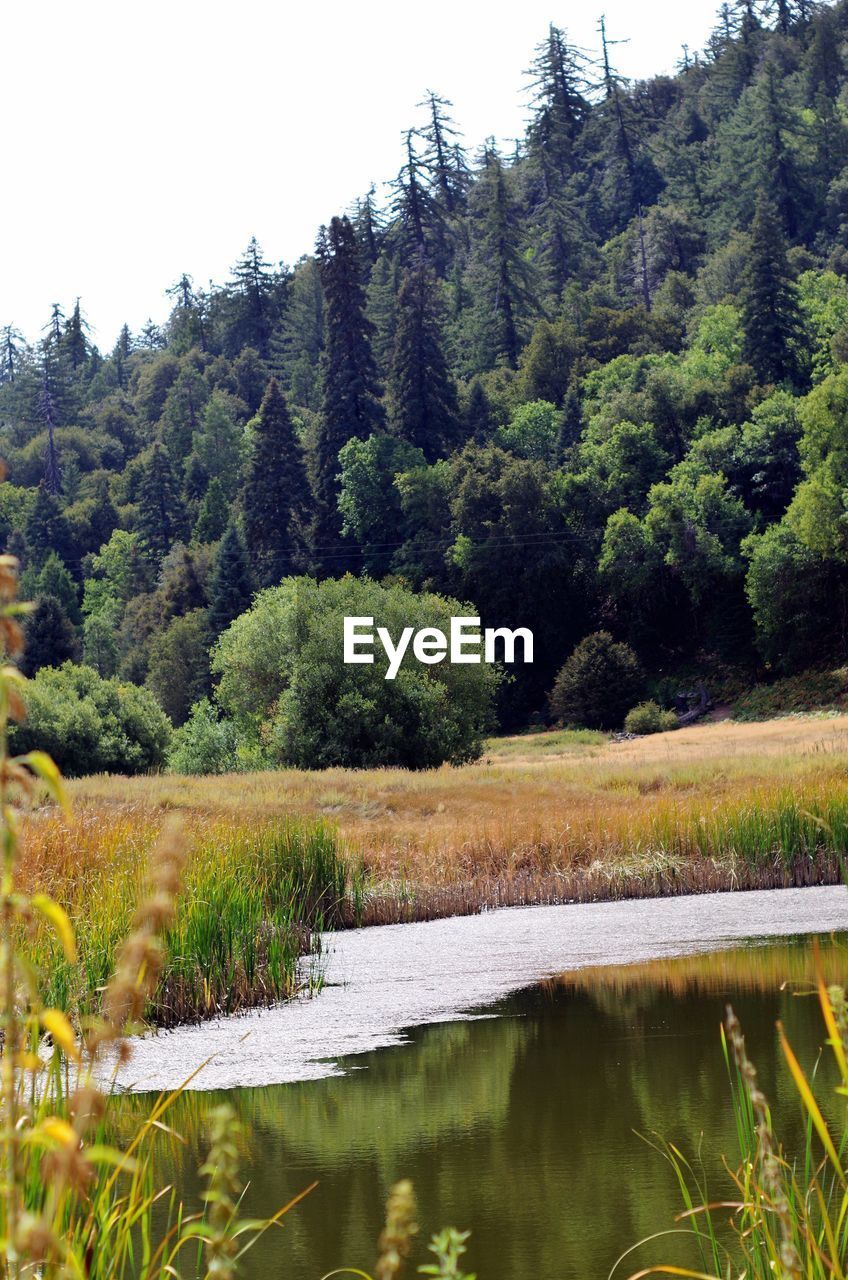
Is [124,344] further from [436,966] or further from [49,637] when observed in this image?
[436,966]

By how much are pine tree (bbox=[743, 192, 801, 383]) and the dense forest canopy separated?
0.15 m

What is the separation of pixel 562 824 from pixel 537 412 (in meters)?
63.6

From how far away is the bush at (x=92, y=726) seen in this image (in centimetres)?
4572

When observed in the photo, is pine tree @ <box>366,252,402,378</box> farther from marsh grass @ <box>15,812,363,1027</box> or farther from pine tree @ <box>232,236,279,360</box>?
marsh grass @ <box>15,812,363,1027</box>

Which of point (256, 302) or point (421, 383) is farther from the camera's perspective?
point (256, 302)

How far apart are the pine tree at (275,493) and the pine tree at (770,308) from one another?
84.2 feet

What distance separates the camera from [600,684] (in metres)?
65.2

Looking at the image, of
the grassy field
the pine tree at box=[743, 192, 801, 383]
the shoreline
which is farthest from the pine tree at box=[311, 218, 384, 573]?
the shoreline

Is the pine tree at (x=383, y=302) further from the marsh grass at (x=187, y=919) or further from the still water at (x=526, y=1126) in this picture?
the still water at (x=526, y=1126)

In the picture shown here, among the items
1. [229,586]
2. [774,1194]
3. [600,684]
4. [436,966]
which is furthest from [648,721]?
[774,1194]

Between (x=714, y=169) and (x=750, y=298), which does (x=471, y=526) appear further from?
(x=714, y=169)

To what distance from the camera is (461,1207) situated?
7922 mm

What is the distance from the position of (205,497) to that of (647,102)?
6092cm

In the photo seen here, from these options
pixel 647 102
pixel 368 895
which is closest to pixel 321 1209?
pixel 368 895
